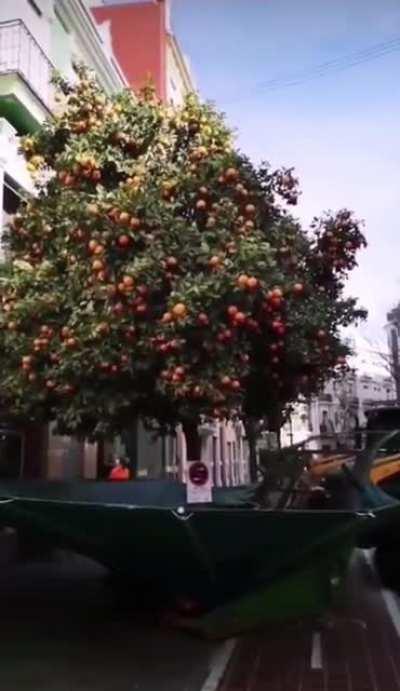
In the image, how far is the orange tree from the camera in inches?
341

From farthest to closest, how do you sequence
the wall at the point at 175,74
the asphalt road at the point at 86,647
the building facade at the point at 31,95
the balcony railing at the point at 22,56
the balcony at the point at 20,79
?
1. the wall at the point at 175,74
2. the balcony railing at the point at 22,56
3. the building facade at the point at 31,95
4. the balcony at the point at 20,79
5. the asphalt road at the point at 86,647

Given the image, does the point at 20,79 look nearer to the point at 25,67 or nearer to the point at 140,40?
the point at 25,67

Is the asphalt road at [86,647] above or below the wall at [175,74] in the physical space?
below

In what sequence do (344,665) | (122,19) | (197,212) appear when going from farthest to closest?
(122,19)
(197,212)
(344,665)

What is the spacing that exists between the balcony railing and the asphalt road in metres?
9.73

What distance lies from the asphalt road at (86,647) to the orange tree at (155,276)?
2309 millimetres

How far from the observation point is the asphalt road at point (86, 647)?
6895mm

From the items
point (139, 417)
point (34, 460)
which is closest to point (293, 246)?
point (139, 417)

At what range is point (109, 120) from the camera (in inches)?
409

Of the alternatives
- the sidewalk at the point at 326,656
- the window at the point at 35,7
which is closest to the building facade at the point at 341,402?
the window at the point at 35,7

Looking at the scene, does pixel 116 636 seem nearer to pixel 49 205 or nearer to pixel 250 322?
pixel 250 322

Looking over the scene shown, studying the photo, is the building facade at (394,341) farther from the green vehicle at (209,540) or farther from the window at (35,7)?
the green vehicle at (209,540)

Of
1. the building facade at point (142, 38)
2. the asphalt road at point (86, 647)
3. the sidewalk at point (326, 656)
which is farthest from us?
the building facade at point (142, 38)

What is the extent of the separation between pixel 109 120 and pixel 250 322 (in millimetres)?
3594
